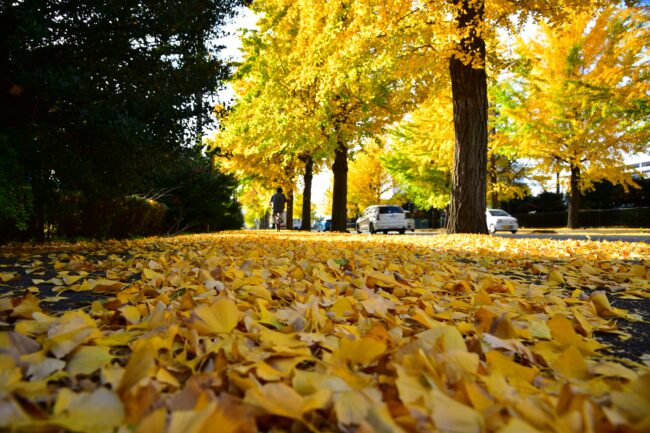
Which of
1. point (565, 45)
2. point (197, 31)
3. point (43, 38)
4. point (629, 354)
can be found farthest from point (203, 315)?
point (565, 45)

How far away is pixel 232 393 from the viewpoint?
3.21ft

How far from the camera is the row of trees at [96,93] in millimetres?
3842

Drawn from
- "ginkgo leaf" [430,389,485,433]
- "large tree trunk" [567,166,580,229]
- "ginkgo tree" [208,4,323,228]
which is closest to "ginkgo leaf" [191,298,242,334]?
"ginkgo leaf" [430,389,485,433]

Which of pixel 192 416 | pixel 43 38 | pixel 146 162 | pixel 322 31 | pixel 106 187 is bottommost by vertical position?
pixel 192 416

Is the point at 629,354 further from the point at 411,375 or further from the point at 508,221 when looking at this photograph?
the point at 508,221

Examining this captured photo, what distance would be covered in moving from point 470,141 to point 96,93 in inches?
274

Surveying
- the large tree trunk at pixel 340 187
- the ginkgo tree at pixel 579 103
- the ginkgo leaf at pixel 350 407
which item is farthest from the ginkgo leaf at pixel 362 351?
the ginkgo tree at pixel 579 103

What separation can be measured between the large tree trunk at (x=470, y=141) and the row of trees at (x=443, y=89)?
23 mm

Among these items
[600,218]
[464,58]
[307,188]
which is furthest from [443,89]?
[600,218]

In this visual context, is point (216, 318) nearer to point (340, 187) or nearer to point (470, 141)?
point (470, 141)

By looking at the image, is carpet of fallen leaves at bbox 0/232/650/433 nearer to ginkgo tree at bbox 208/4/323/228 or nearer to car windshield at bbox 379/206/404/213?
ginkgo tree at bbox 208/4/323/228

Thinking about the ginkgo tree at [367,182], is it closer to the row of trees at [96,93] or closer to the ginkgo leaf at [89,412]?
the row of trees at [96,93]

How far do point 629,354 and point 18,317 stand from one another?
2412mm

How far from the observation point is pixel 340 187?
15141 mm
